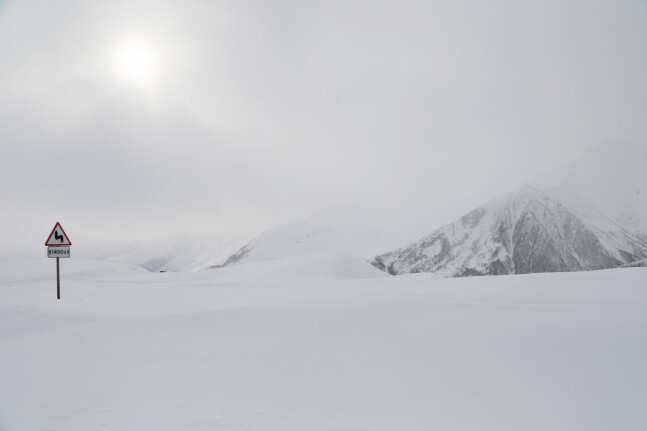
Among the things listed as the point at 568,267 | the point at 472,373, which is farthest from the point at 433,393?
the point at 568,267

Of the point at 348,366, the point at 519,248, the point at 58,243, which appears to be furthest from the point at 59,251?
the point at 519,248

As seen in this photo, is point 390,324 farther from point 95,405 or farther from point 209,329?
point 95,405

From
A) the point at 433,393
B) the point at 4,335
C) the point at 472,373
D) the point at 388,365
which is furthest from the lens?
the point at 4,335

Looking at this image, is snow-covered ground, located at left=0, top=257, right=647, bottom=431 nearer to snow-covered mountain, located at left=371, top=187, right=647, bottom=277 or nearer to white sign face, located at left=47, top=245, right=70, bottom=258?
white sign face, located at left=47, top=245, right=70, bottom=258

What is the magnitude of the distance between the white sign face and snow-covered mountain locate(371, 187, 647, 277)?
16867 centimetres

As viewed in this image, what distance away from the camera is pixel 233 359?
6059 mm

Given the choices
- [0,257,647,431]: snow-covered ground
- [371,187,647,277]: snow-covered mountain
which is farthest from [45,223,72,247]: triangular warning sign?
[371,187,647,277]: snow-covered mountain

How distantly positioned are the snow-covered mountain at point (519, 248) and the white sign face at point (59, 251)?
168668 mm

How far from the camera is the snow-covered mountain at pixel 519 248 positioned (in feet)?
583

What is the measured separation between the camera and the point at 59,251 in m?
14.3

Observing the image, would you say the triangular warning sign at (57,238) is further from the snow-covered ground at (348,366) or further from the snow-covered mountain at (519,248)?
the snow-covered mountain at (519,248)

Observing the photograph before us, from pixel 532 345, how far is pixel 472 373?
A: 4.24ft

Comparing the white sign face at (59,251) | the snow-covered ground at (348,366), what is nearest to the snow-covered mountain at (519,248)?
the white sign face at (59,251)

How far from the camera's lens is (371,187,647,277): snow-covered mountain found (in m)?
178
